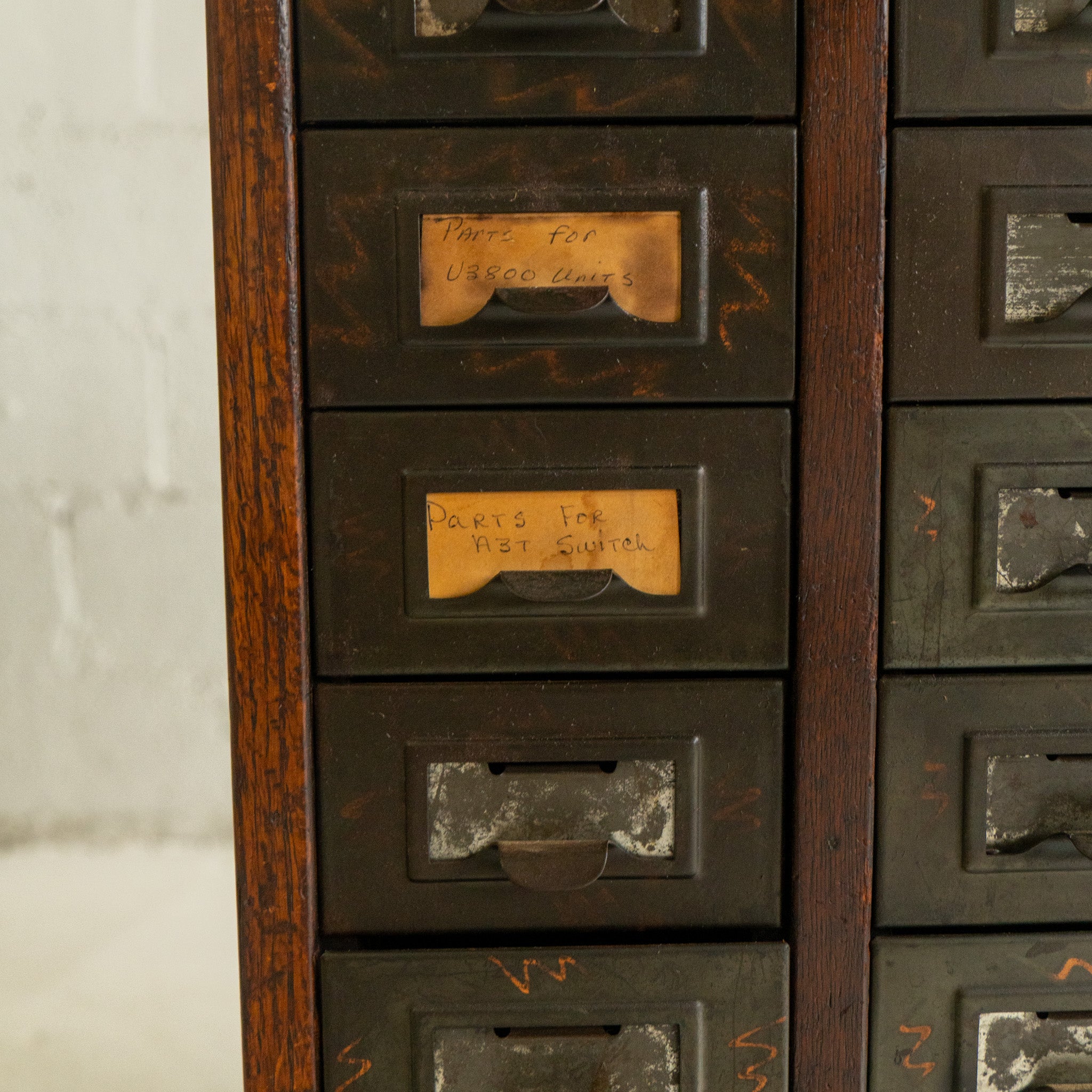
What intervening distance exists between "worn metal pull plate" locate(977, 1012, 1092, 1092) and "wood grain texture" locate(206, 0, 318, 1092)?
0.54 meters

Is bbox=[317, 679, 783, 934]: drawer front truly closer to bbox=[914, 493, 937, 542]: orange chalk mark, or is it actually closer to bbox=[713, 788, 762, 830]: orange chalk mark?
bbox=[713, 788, 762, 830]: orange chalk mark

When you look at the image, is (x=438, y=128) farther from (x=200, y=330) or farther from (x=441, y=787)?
(x=200, y=330)

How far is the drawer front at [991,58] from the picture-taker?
0.77 meters

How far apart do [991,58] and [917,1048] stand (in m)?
0.76

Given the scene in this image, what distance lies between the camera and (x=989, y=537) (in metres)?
0.82

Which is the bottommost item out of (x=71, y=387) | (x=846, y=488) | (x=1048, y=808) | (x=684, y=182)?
(x=1048, y=808)

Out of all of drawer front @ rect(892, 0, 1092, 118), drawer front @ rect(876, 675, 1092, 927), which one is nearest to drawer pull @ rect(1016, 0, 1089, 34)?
drawer front @ rect(892, 0, 1092, 118)

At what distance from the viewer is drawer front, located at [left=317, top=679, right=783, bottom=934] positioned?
2.73 feet

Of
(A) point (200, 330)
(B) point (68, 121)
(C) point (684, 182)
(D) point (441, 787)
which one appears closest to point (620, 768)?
(D) point (441, 787)

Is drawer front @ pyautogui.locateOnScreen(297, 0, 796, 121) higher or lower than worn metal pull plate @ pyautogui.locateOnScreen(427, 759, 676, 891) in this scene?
higher

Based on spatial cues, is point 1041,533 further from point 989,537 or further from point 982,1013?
point 982,1013

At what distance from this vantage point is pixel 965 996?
2.79 feet

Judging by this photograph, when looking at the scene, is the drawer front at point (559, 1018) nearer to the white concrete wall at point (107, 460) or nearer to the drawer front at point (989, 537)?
the drawer front at point (989, 537)

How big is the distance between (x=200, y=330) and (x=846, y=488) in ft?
3.79
